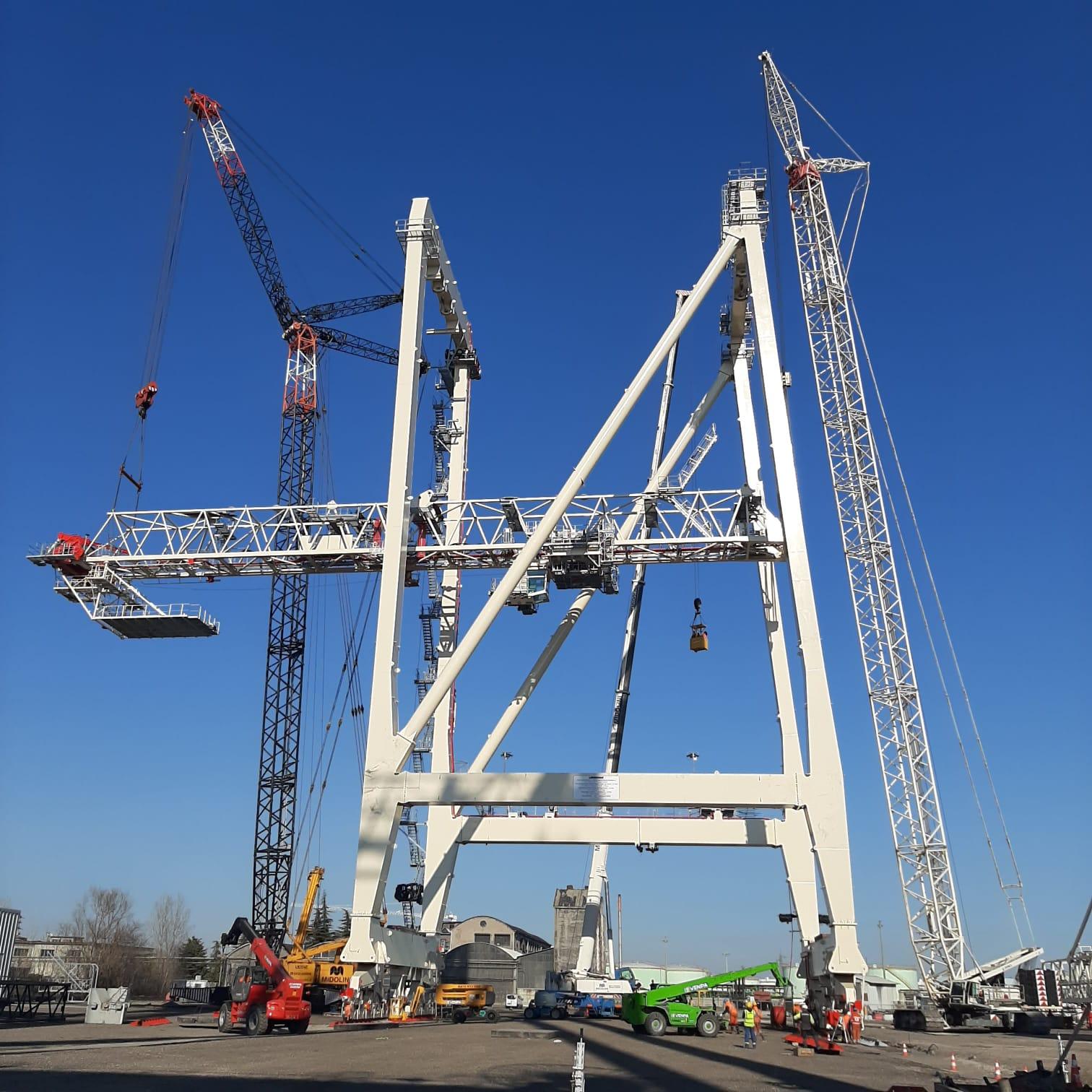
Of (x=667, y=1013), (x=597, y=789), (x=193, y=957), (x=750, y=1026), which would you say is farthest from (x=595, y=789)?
(x=193, y=957)

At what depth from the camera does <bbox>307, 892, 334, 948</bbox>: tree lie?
74.1 metres

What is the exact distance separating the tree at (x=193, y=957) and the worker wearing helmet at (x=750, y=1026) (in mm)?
69960

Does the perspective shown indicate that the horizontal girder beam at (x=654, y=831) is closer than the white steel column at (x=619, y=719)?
Yes

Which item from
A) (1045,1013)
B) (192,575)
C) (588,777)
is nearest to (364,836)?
(588,777)

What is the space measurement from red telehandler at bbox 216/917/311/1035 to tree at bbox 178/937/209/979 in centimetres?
6140

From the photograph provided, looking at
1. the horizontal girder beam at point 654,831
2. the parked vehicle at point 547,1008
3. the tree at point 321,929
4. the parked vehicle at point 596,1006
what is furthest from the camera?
the tree at point 321,929

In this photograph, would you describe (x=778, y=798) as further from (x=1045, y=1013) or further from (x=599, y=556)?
(x=1045, y=1013)

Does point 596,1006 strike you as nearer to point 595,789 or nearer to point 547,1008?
point 547,1008

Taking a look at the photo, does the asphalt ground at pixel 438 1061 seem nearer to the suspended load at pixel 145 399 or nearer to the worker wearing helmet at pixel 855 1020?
the worker wearing helmet at pixel 855 1020

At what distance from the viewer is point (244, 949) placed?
Answer: 66.0m

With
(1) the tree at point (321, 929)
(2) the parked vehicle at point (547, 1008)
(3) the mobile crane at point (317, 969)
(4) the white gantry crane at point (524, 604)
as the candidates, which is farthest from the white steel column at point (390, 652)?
(1) the tree at point (321, 929)

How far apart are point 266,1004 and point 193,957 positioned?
221ft

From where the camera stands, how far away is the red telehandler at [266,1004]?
27.1 m

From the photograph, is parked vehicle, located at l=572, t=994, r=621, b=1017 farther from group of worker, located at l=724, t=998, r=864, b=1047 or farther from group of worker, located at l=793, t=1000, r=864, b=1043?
group of worker, located at l=793, t=1000, r=864, b=1043
